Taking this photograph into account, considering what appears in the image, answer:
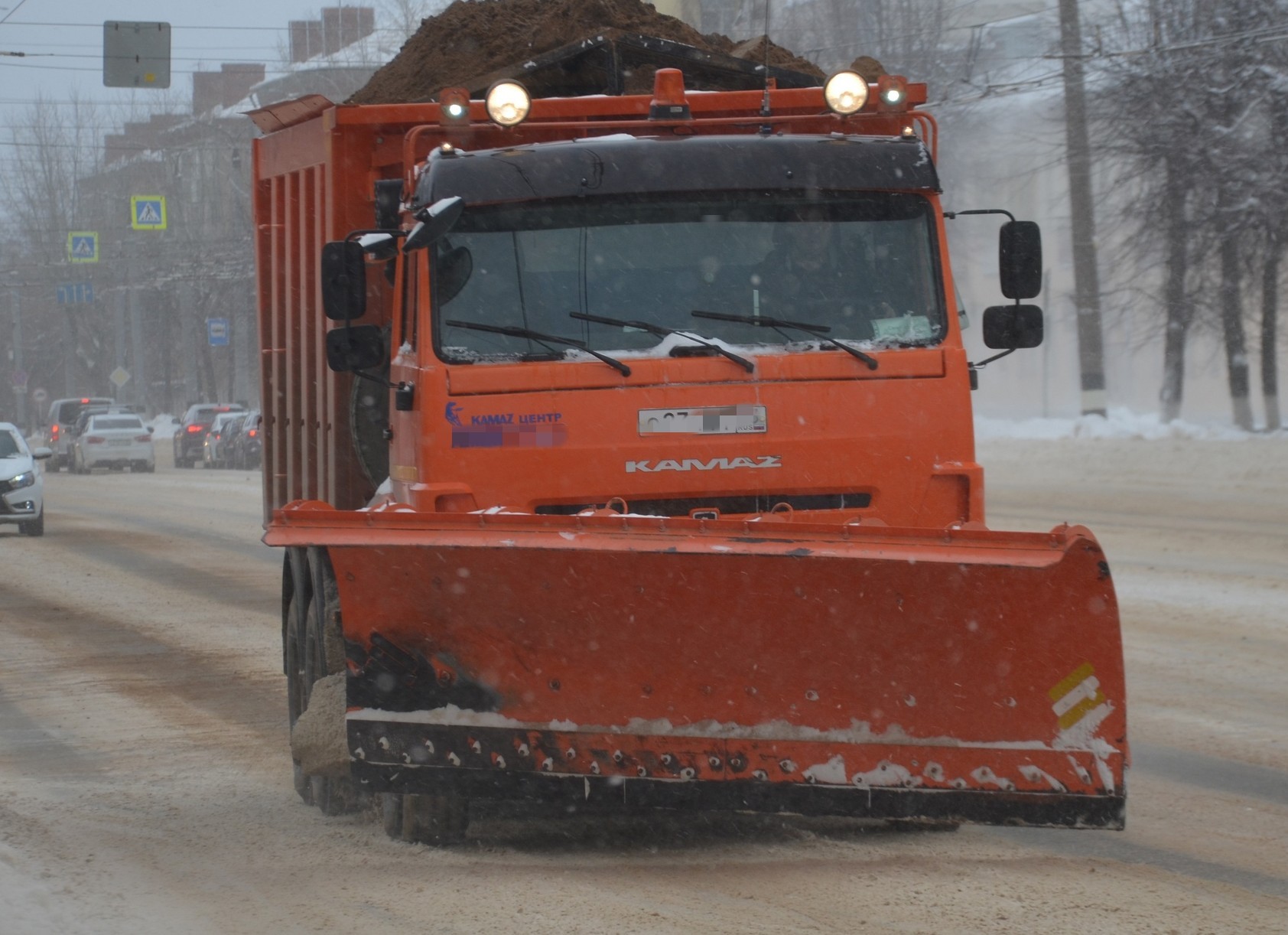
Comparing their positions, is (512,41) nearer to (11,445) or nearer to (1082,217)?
(11,445)

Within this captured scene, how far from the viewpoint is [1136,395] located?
56.9 m

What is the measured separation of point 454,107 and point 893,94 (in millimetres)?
1747

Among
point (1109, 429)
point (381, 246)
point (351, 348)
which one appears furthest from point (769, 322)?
point (1109, 429)

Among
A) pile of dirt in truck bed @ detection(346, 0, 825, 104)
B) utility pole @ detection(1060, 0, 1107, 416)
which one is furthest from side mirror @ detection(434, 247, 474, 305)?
utility pole @ detection(1060, 0, 1107, 416)

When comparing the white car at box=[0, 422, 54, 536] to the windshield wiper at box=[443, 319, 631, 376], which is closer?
the windshield wiper at box=[443, 319, 631, 376]

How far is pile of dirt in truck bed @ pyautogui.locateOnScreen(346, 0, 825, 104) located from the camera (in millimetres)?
8023

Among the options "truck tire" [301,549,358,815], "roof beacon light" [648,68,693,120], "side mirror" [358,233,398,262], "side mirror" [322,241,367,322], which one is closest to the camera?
"truck tire" [301,549,358,815]

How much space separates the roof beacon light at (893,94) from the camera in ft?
22.4

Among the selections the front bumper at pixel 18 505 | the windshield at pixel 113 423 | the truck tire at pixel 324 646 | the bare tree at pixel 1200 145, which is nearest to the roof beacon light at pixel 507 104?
the truck tire at pixel 324 646

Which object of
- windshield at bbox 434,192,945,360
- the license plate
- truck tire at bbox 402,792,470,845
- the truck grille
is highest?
windshield at bbox 434,192,945,360

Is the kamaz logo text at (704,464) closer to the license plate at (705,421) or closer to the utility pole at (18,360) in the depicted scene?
the license plate at (705,421)

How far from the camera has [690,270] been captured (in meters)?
6.28

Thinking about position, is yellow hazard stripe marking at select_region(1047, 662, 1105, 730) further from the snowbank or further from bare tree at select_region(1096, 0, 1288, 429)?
bare tree at select_region(1096, 0, 1288, 429)

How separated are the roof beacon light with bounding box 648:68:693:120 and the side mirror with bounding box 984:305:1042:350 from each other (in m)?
1.49
